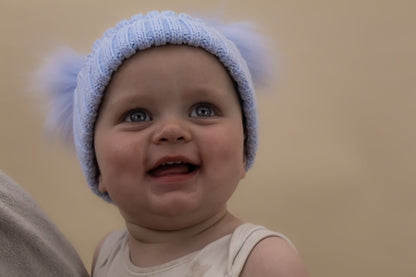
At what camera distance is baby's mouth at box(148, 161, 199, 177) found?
67cm

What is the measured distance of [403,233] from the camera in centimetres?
120

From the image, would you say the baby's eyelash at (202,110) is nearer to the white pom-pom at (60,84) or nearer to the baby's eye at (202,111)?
the baby's eye at (202,111)

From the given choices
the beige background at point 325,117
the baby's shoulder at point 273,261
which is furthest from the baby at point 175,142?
the beige background at point 325,117

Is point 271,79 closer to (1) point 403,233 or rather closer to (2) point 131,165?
(2) point 131,165

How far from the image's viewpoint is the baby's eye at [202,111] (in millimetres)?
694

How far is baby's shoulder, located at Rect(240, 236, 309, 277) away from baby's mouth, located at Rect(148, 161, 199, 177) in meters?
0.14

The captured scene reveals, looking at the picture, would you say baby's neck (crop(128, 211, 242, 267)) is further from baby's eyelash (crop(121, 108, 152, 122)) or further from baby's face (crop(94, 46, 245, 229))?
baby's eyelash (crop(121, 108, 152, 122))

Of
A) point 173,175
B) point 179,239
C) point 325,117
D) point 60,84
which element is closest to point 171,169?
point 173,175

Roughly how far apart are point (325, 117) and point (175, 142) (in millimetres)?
695

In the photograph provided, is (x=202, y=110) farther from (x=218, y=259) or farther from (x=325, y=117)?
(x=325, y=117)

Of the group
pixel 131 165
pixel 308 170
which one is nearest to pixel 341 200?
pixel 308 170

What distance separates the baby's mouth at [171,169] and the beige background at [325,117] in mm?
543

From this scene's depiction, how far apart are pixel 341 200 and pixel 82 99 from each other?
2.36 ft

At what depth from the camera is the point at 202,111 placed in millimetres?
699
